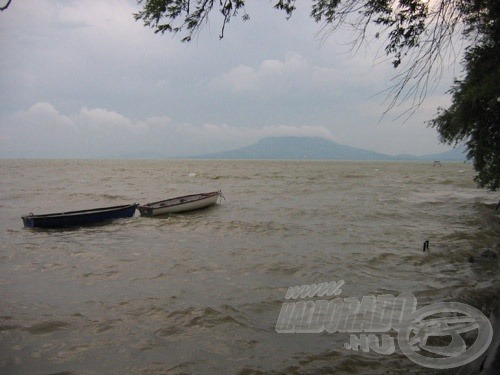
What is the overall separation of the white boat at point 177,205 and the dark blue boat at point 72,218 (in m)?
1.36

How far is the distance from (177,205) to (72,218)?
19.2 feet

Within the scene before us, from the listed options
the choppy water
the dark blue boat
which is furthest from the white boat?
the dark blue boat

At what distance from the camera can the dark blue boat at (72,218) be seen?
54.5 ft

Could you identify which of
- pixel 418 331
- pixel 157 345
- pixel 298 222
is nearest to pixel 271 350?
pixel 157 345

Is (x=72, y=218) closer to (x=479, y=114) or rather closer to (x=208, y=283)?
(x=208, y=283)

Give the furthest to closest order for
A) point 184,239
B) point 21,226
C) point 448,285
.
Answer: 1. point 21,226
2. point 184,239
3. point 448,285

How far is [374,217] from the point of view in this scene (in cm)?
1950

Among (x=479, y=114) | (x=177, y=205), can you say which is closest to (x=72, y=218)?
(x=177, y=205)

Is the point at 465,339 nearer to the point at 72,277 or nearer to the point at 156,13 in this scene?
the point at 156,13

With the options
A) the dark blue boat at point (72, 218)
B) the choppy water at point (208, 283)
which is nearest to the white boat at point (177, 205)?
the choppy water at point (208, 283)

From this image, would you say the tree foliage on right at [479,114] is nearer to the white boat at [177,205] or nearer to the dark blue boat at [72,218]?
the white boat at [177,205]

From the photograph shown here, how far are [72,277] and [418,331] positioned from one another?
8.68 metres

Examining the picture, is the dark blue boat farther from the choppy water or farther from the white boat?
the white boat

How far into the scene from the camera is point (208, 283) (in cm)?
923
